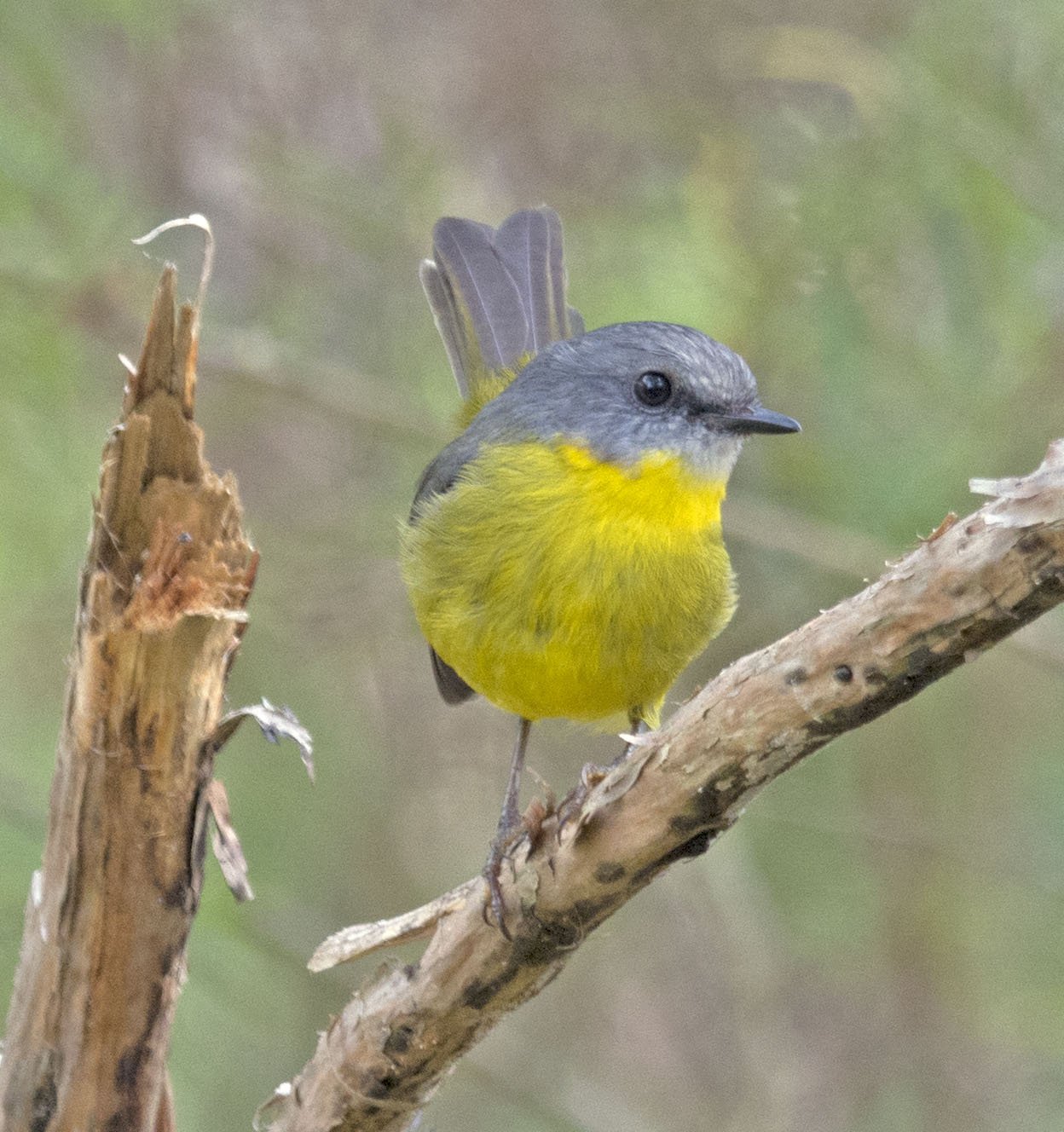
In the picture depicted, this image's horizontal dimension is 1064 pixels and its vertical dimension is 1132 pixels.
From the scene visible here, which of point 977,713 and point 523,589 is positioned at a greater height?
point 977,713

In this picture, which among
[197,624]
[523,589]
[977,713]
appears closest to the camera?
[197,624]

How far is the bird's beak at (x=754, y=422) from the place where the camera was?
3734 millimetres

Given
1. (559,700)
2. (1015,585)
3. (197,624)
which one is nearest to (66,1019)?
(197,624)

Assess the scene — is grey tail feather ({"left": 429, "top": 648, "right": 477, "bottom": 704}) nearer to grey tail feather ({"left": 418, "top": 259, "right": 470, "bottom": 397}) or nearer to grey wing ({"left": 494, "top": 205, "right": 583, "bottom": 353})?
grey tail feather ({"left": 418, "top": 259, "right": 470, "bottom": 397})

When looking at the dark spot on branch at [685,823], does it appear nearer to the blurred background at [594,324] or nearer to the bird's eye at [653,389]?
the bird's eye at [653,389]

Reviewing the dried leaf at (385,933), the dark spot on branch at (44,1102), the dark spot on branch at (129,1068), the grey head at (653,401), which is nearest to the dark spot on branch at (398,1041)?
the dried leaf at (385,933)

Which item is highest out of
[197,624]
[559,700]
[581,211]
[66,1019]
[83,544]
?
[581,211]

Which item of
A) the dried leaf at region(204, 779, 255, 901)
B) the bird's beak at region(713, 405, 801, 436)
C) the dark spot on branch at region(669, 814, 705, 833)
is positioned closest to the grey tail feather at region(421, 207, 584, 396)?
the bird's beak at region(713, 405, 801, 436)

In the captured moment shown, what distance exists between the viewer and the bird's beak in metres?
3.73

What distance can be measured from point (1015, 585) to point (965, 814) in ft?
14.9

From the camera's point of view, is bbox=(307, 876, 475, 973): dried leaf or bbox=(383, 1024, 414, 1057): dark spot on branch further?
bbox=(307, 876, 475, 973): dried leaf

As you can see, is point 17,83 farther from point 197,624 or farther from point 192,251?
point 197,624

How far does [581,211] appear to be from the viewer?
19.9 feet

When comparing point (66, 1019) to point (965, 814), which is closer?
point (66, 1019)
